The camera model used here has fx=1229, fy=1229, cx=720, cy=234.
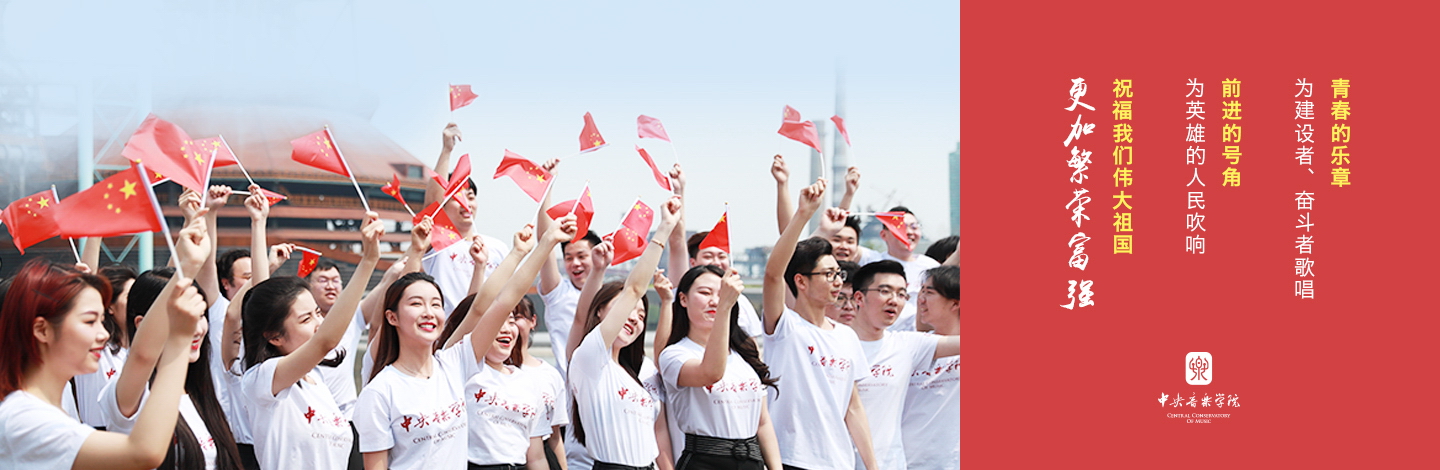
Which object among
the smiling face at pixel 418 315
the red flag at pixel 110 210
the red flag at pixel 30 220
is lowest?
the smiling face at pixel 418 315

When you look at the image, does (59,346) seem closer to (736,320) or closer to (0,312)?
(0,312)

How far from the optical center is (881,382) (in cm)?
457

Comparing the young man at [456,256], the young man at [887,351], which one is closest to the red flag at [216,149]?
the young man at [456,256]

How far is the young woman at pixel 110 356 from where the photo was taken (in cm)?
373

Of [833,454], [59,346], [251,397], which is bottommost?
[833,454]

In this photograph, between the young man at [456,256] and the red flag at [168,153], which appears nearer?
the red flag at [168,153]

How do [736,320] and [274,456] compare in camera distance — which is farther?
[736,320]

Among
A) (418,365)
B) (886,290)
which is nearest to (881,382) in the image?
(886,290)

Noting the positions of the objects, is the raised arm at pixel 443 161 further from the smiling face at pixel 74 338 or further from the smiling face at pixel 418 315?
the smiling face at pixel 74 338

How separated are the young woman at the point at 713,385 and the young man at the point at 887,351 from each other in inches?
17.1

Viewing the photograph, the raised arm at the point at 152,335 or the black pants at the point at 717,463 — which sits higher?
the raised arm at the point at 152,335

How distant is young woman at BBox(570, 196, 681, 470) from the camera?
4.13m

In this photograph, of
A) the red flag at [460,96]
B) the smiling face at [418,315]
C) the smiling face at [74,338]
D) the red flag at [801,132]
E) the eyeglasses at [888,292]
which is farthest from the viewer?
the red flag at [460,96]

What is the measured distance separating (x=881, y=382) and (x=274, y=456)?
2.17 meters
